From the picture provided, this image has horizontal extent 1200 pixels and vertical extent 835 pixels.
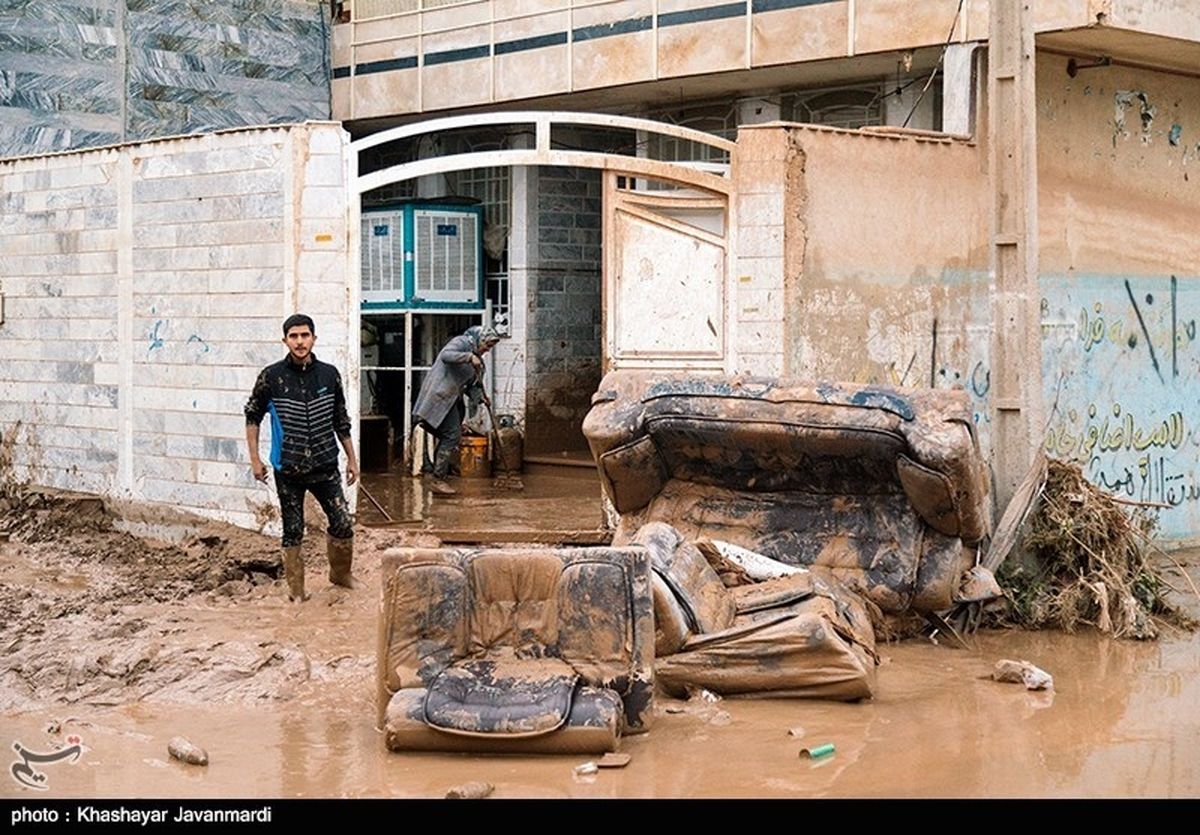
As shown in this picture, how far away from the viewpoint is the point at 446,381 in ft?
54.5

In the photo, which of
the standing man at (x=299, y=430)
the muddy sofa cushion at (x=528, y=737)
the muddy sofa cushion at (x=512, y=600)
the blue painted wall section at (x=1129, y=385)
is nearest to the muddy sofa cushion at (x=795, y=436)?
the standing man at (x=299, y=430)

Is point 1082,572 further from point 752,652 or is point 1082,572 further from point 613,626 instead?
point 613,626

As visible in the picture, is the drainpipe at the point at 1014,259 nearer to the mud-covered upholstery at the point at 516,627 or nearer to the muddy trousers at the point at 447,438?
the mud-covered upholstery at the point at 516,627

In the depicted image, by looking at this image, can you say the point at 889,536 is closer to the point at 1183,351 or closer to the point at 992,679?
the point at 992,679

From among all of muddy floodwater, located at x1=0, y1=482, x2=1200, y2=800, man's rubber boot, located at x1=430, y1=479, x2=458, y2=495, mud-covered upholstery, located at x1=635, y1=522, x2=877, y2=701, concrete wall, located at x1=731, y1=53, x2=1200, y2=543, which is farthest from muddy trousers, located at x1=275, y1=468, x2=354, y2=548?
man's rubber boot, located at x1=430, y1=479, x2=458, y2=495

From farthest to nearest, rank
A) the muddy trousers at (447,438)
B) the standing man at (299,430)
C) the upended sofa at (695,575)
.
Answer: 1. the muddy trousers at (447,438)
2. the standing man at (299,430)
3. the upended sofa at (695,575)

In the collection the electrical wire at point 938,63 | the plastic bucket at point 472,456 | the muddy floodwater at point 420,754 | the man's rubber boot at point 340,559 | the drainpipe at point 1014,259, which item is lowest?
the muddy floodwater at point 420,754

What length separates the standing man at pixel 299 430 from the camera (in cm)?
1148

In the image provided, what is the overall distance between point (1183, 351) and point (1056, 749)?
9.22m

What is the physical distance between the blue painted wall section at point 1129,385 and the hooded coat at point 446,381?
16.7 feet

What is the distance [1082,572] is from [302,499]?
510 centimetres

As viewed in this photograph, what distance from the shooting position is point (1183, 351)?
665 inches

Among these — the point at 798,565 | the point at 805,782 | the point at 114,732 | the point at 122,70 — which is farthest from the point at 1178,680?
the point at 122,70

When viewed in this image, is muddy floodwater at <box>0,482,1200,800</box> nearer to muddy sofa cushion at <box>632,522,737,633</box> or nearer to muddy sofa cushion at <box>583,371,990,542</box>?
muddy sofa cushion at <box>632,522,737,633</box>
